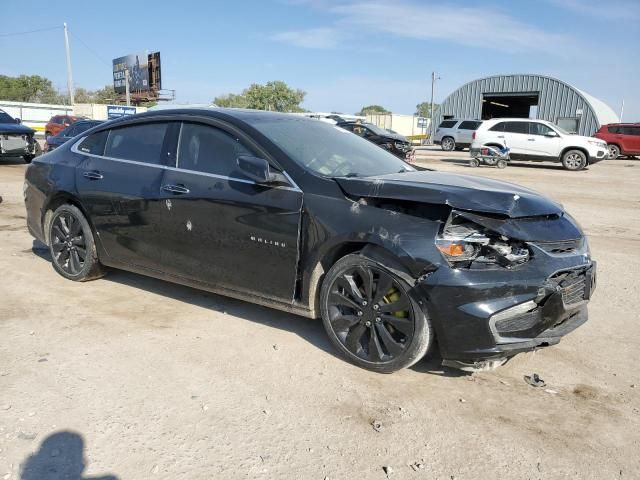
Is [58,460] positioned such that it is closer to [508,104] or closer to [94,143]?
[94,143]

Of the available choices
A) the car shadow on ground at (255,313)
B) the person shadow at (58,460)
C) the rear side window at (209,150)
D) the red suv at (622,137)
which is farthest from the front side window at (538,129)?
the person shadow at (58,460)

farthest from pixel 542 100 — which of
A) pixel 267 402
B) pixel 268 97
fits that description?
pixel 268 97

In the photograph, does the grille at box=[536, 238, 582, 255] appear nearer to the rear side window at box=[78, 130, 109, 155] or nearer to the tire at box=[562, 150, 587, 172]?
the rear side window at box=[78, 130, 109, 155]

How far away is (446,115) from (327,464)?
140 feet

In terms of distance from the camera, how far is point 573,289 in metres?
3.16

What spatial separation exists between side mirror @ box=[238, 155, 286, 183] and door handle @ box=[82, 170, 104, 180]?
174 cm

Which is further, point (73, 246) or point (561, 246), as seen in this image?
point (73, 246)

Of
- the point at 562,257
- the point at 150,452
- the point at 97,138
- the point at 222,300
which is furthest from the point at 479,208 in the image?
the point at 97,138

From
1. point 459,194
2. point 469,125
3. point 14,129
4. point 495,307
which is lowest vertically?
point 495,307

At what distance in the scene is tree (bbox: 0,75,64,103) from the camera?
6888 centimetres

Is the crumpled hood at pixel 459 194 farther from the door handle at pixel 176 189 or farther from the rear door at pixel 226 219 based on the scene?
the door handle at pixel 176 189

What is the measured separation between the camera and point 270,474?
7.86 feet

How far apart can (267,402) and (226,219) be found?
138 cm

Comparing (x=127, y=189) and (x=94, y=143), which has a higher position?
(x=94, y=143)
